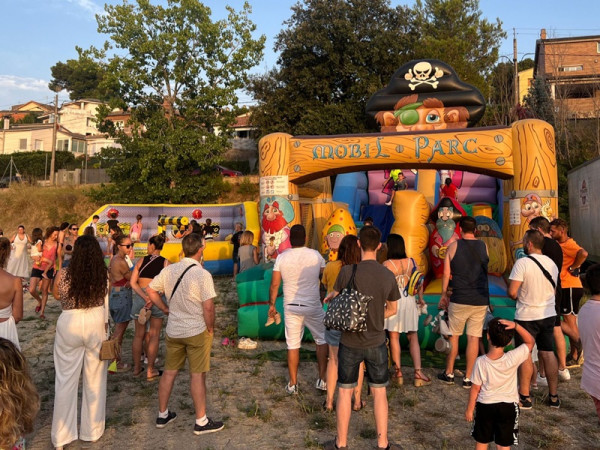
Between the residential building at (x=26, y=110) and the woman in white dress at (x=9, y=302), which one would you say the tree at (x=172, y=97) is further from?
the residential building at (x=26, y=110)

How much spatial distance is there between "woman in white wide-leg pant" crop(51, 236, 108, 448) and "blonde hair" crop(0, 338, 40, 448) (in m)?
1.84

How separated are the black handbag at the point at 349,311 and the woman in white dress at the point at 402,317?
4.56 ft

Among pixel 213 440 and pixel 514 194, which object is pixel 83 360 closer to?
pixel 213 440

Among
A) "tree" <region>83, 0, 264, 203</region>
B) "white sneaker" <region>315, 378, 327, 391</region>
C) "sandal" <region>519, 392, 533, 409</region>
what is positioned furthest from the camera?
"tree" <region>83, 0, 264, 203</region>

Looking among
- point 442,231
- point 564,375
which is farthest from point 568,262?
point 442,231

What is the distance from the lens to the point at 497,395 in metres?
2.70

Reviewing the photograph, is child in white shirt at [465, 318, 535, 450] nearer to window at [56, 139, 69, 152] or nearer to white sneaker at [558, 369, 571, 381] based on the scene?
white sneaker at [558, 369, 571, 381]

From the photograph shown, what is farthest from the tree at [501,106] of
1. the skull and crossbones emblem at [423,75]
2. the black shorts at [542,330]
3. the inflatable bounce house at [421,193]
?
the black shorts at [542,330]

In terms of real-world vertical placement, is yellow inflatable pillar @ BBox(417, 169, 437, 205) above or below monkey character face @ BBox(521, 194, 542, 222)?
above

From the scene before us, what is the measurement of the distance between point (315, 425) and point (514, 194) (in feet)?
15.1

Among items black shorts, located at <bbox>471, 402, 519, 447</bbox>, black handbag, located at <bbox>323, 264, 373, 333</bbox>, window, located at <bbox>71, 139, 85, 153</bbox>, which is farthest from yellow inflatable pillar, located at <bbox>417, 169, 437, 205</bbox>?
window, located at <bbox>71, 139, 85, 153</bbox>

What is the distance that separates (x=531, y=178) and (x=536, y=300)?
3215 mm

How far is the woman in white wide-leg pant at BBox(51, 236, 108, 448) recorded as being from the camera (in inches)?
133

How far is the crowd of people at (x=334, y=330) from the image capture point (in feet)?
9.01
